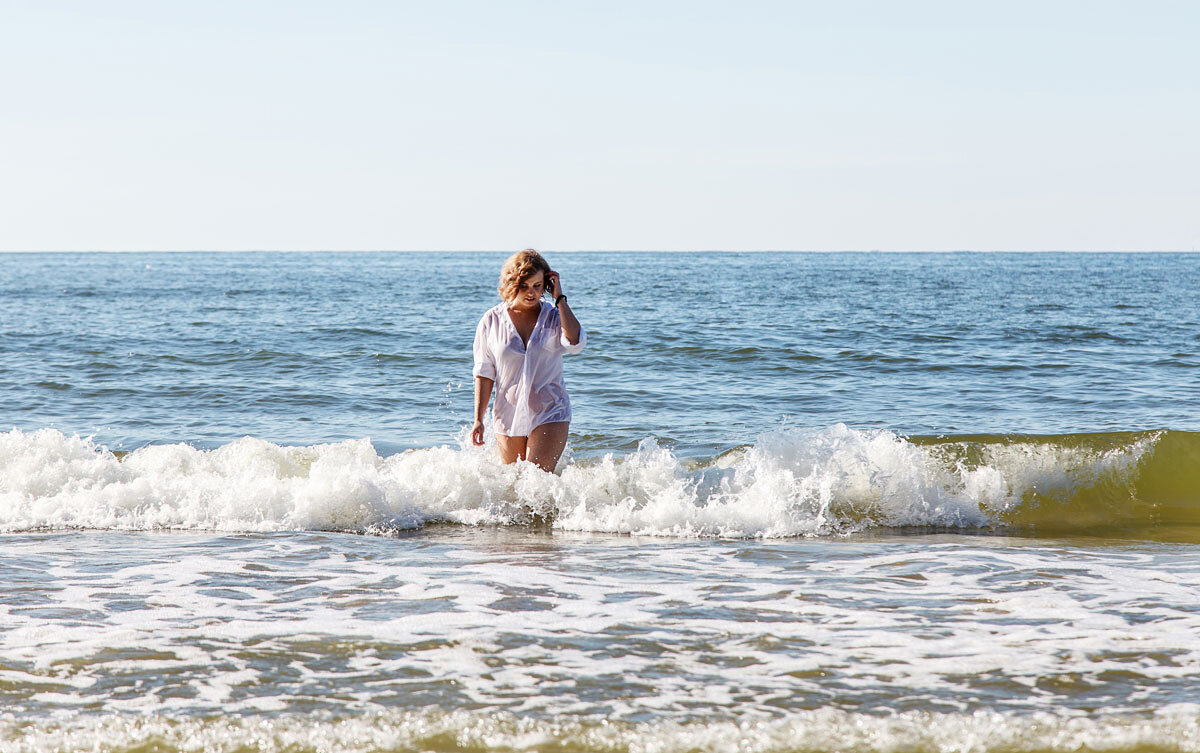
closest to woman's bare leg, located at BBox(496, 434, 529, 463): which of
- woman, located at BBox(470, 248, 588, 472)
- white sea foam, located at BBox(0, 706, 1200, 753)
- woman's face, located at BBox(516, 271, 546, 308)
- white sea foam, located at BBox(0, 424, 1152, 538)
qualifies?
woman, located at BBox(470, 248, 588, 472)

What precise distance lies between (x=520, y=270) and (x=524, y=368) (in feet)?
2.29

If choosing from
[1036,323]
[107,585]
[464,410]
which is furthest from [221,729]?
[1036,323]

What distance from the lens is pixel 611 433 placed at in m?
10.8

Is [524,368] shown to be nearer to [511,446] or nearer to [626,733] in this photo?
[511,446]

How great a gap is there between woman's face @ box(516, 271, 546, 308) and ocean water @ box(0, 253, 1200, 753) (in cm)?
147

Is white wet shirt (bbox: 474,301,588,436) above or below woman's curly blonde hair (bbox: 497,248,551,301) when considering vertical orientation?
below

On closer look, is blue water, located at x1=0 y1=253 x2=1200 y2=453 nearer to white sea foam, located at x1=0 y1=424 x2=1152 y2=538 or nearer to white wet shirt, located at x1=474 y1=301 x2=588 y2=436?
white sea foam, located at x1=0 y1=424 x2=1152 y2=538

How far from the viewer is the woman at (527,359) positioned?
6727mm

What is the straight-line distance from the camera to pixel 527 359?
22.7 feet

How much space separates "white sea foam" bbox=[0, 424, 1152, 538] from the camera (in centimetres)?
769

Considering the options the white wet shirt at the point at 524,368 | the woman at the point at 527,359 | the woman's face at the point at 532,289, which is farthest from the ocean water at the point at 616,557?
the woman's face at the point at 532,289

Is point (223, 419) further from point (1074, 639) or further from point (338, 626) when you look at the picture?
point (1074, 639)

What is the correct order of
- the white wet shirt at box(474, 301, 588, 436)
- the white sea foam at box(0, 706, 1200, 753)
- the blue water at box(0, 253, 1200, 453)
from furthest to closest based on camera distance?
the blue water at box(0, 253, 1200, 453) < the white wet shirt at box(474, 301, 588, 436) < the white sea foam at box(0, 706, 1200, 753)

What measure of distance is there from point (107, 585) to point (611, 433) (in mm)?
5905
